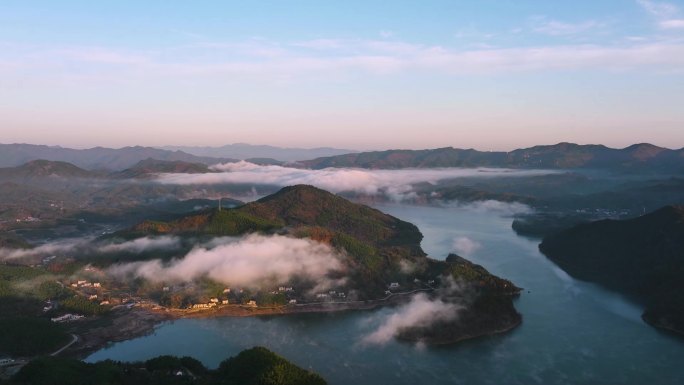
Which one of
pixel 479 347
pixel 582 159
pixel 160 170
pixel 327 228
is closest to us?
pixel 479 347

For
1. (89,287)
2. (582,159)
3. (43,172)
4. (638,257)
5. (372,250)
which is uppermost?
(582,159)

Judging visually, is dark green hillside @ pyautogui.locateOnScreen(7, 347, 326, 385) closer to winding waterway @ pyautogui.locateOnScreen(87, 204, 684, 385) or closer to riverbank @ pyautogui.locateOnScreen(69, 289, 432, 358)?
winding waterway @ pyautogui.locateOnScreen(87, 204, 684, 385)

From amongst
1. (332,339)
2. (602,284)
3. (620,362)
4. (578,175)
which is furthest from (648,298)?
(578,175)

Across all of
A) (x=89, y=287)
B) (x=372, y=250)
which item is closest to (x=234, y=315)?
(x=89, y=287)

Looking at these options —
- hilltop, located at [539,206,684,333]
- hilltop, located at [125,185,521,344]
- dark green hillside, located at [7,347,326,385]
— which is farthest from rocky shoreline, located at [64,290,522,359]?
hilltop, located at [539,206,684,333]

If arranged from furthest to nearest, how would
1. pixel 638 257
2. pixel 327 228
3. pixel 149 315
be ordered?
pixel 327 228
pixel 638 257
pixel 149 315

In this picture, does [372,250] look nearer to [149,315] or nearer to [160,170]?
[149,315]

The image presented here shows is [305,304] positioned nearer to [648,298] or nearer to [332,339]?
[332,339]
